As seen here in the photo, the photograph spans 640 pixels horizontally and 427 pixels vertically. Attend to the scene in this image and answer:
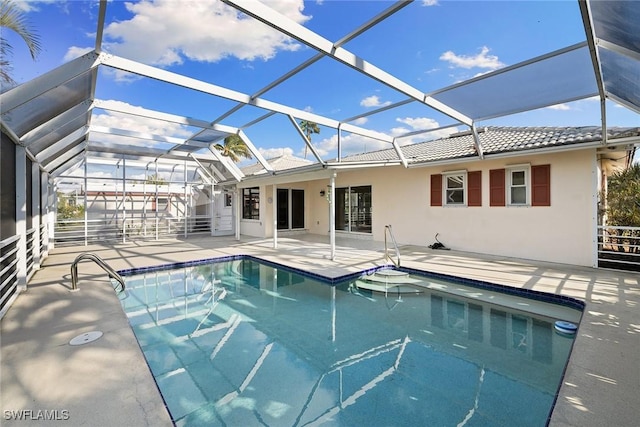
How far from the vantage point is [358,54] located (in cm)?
491

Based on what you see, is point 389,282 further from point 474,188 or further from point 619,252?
point 619,252

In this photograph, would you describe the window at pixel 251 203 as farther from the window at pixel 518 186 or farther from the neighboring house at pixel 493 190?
the window at pixel 518 186

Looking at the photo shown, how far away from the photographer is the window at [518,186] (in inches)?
348

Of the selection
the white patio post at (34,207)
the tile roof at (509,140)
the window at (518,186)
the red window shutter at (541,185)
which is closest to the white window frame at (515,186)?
the window at (518,186)

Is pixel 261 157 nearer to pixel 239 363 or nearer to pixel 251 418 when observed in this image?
pixel 239 363

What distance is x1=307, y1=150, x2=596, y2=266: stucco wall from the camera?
7824 millimetres

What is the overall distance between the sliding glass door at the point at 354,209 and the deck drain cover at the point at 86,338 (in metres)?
10.9

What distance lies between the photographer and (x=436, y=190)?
35.7 feet

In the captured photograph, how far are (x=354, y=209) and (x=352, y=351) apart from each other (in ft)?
33.5

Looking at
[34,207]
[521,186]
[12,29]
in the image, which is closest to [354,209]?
[521,186]

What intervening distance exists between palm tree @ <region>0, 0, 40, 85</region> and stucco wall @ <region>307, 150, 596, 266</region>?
1077 centimetres

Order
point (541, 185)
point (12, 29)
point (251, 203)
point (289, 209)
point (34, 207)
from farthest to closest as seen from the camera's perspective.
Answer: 1. point (289, 209)
2. point (251, 203)
3. point (541, 185)
4. point (34, 207)
5. point (12, 29)

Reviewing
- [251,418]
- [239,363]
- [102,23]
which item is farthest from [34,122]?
[251,418]

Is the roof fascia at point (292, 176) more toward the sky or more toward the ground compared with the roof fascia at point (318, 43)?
more toward the ground
